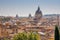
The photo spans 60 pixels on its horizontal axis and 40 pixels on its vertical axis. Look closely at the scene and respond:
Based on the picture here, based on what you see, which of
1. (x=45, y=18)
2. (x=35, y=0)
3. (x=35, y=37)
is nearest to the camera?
(x=35, y=37)

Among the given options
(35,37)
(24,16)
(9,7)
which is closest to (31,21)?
(24,16)

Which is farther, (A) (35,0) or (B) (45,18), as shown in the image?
(B) (45,18)

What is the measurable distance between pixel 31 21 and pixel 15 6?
2.90 feet

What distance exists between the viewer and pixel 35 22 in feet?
22.0

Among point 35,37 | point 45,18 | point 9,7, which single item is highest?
point 9,7

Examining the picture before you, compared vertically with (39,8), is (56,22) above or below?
below

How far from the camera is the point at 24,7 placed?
20.9 ft

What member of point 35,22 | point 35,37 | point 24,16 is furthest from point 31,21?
point 35,37

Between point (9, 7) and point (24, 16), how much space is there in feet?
1.98

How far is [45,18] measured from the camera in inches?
260

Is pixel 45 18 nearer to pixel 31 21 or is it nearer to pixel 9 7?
pixel 31 21

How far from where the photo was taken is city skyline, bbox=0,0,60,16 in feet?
20.5

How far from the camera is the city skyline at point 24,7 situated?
6254mm

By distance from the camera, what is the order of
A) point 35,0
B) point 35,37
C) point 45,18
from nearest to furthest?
point 35,37
point 35,0
point 45,18
